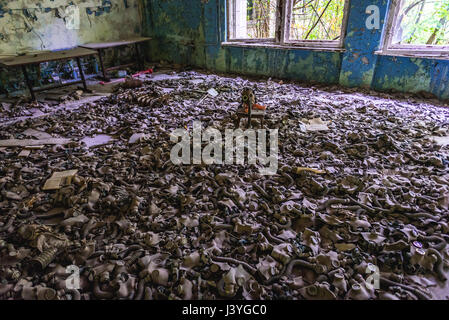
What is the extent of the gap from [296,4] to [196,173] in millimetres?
5900

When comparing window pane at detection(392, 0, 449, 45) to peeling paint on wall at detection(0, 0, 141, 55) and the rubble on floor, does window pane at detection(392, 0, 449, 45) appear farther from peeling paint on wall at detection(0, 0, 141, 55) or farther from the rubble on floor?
peeling paint on wall at detection(0, 0, 141, 55)

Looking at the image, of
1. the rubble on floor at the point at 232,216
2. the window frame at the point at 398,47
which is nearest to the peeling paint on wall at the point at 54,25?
the rubble on floor at the point at 232,216

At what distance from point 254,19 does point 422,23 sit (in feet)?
13.3

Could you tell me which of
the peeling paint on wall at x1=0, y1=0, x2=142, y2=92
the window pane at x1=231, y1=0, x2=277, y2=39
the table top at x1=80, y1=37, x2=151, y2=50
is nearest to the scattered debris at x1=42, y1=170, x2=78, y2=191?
the peeling paint on wall at x1=0, y1=0, x2=142, y2=92

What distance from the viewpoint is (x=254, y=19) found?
8.03 m

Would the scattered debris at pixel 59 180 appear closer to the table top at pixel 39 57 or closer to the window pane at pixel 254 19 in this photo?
the table top at pixel 39 57

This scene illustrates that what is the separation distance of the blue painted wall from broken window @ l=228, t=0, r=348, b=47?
0.30 m

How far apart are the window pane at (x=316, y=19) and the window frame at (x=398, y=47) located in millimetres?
1168

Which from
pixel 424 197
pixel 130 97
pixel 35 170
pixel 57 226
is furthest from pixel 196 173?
pixel 130 97

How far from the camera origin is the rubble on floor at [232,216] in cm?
219

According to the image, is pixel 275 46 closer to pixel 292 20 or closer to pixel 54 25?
pixel 292 20

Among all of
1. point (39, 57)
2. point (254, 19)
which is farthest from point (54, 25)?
point (254, 19)

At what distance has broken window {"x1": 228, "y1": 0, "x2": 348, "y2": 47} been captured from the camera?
701cm

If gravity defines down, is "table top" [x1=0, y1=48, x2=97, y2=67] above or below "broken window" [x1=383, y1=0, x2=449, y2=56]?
below
